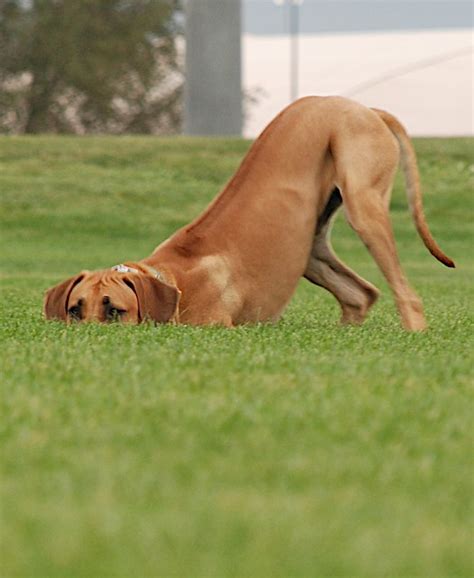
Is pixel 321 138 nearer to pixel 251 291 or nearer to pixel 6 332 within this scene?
pixel 251 291

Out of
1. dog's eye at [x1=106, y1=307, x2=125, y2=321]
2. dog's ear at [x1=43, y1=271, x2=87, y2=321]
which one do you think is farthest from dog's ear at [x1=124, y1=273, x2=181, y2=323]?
dog's ear at [x1=43, y1=271, x2=87, y2=321]

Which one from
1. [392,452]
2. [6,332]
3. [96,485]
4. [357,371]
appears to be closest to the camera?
[96,485]

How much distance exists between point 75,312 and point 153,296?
1.49 feet

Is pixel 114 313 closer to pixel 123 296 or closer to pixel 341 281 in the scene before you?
pixel 123 296

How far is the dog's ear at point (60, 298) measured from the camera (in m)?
7.82

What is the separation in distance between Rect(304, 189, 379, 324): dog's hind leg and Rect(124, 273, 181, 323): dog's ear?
156cm

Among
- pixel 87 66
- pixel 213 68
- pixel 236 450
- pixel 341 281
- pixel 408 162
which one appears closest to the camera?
pixel 236 450

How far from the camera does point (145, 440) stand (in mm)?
4113

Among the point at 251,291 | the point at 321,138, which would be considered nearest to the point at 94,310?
the point at 251,291

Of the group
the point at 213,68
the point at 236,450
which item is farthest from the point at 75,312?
the point at 213,68

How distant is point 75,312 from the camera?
7.79 metres

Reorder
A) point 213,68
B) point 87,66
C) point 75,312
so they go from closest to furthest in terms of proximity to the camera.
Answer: point 75,312
point 213,68
point 87,66

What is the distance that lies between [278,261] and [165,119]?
152 feet

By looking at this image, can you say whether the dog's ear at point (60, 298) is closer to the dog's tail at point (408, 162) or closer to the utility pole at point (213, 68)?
the dog's tail at point (408, 162)
